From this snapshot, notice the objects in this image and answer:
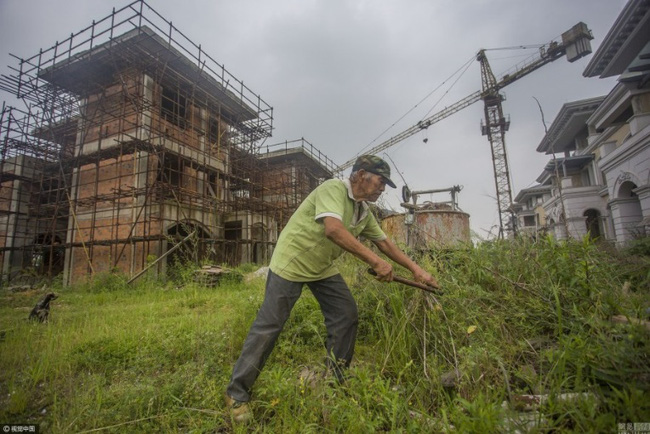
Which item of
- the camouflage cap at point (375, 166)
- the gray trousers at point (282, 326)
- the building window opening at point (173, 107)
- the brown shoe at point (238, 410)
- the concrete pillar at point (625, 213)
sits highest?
the building window opening at point (173, 107)

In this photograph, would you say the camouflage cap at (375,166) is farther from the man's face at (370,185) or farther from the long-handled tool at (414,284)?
the long-handled tool at (414,284)

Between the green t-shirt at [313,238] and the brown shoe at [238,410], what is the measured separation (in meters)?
0.91

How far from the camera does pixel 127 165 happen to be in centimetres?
1155

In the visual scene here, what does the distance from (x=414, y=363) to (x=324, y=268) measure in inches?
42.1

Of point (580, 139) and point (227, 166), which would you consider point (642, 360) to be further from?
point (580, 139)

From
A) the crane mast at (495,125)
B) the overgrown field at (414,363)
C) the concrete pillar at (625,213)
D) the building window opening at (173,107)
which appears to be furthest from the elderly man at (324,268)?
the crane mast at (495,125)

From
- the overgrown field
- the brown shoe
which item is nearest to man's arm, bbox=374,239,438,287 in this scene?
the overgrown field

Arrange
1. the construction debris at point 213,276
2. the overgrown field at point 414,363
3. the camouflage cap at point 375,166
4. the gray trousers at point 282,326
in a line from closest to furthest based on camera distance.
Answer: the overgrown field at point 414,363
the gray trousers at point 282,326
the camouflage cap at point 375,166
the construction debris at point 213,276

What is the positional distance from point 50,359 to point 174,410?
1962 mm

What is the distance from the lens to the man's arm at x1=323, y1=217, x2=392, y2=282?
7.04 feet

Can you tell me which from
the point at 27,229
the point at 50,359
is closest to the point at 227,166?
the point at 27,229

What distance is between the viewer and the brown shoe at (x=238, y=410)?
6.54 ft

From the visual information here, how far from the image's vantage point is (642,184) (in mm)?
9625

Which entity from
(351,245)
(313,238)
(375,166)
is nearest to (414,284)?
(351,245)
